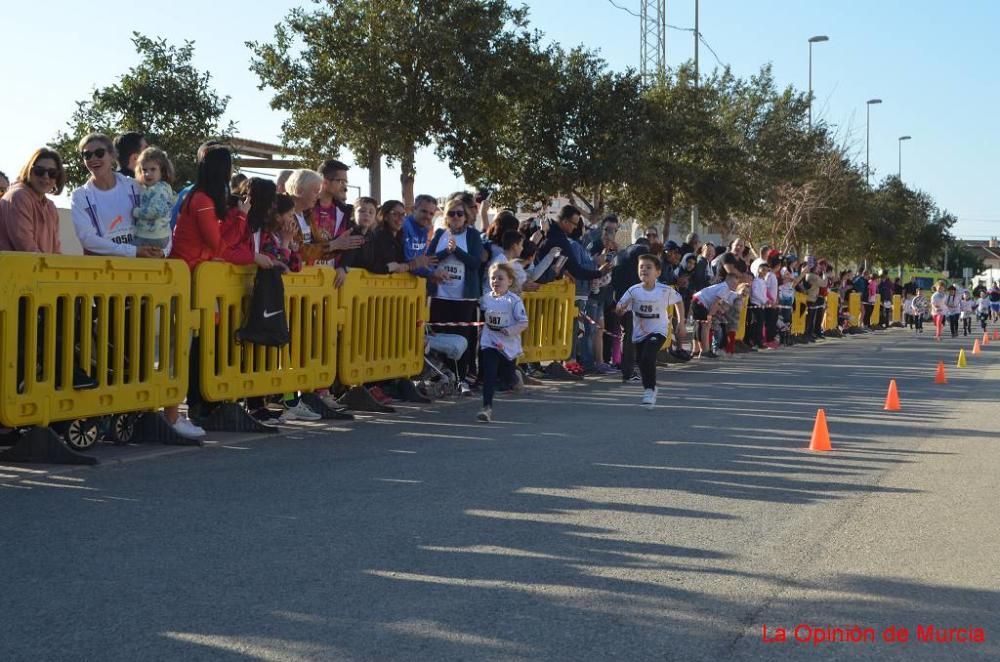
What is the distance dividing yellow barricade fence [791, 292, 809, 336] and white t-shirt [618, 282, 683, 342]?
17.8 m

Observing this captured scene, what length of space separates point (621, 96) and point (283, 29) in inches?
511

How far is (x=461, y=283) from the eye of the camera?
46.8 ft

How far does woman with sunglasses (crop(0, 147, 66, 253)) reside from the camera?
8.93 metres

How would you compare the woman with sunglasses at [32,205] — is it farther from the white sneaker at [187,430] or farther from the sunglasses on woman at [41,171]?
the white sneaker at [187,430]

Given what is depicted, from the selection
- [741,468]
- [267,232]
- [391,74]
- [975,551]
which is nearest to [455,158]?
[391,74]

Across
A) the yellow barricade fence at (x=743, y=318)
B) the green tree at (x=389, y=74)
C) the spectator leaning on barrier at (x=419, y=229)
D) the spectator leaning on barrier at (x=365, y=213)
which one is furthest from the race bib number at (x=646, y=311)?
the green tree at (x=389, y=74)

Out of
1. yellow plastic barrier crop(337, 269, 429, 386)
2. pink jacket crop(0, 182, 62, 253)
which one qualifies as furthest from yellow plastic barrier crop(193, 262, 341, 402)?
pink jacket crop(0, 182, 62, 253)

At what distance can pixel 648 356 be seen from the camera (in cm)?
1352

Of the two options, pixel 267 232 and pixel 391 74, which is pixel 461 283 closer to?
pixel 267 232

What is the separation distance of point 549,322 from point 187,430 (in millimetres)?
8074

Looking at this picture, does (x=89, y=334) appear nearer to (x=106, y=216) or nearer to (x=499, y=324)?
(x=106, y=216)

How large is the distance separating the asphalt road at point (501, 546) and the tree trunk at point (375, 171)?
62.5 ft

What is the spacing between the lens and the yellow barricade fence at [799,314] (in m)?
31.5

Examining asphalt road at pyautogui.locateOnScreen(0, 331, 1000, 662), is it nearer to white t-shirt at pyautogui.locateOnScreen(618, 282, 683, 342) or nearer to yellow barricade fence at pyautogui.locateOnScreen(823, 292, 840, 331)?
white t-shirt at pyautogui.locateOnScreen(618, 282, 683, 342)
